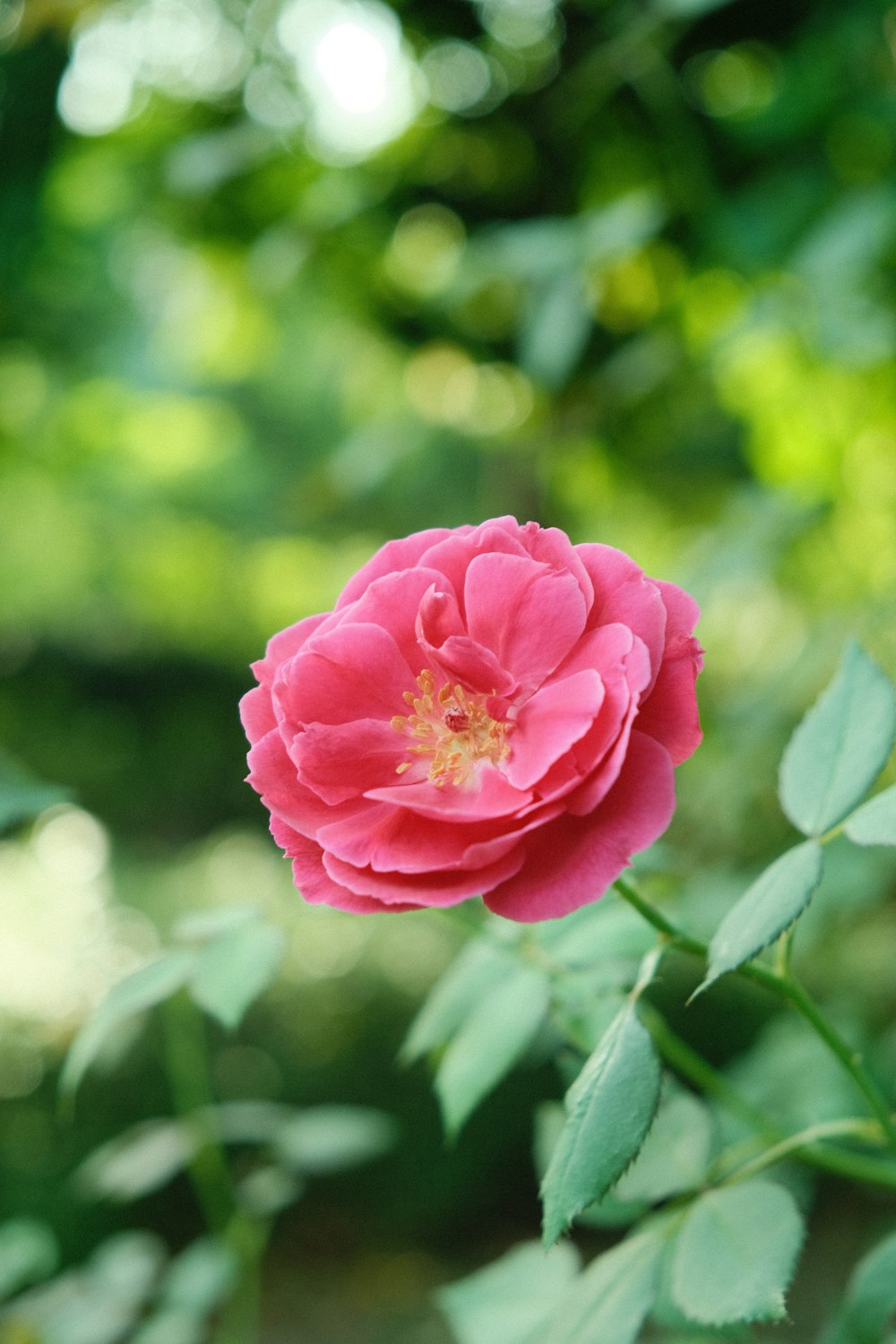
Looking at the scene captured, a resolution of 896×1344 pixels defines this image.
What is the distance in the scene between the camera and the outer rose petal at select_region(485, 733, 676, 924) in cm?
39

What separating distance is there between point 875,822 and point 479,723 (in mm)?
173

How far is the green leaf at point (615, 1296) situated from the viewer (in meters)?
0.48

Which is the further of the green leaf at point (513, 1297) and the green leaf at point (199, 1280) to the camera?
the green leaf at point (199, 1280)

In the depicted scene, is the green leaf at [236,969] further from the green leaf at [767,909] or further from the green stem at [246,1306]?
the green stem at [246,1306]

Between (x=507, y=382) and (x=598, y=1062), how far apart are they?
1277 mm

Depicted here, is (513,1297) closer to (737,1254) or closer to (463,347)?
→ (737,1254)

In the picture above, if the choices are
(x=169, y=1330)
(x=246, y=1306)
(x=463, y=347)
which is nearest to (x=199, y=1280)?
(x=169, y=1330)

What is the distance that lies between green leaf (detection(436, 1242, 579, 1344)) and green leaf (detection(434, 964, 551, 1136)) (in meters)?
0.09

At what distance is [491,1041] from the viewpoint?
63cm

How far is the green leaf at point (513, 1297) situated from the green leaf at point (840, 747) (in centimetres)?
30

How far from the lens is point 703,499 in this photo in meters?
2.03

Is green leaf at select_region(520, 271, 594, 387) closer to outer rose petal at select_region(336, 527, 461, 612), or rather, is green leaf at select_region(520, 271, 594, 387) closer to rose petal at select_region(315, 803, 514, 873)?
outer rose petal at select_region(336, 527, 461, 612)

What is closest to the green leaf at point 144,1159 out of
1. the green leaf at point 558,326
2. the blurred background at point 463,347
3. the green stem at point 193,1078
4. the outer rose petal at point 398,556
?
the blurred background at point 463,347

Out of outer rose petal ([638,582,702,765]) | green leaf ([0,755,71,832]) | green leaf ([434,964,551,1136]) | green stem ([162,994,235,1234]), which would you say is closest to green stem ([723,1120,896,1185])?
green leaf ([434,964,551,1136])
